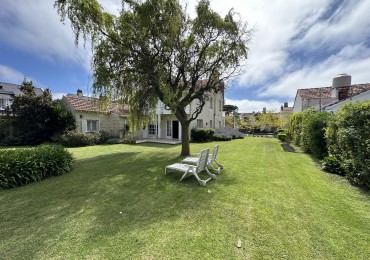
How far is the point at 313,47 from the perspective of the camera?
1245 centimetres

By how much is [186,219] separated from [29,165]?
6422 millimetres

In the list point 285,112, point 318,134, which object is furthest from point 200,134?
point 285,112

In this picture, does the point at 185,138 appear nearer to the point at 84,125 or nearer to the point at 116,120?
the point at 116,120

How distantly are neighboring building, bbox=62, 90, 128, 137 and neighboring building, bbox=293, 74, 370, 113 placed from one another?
1885cm

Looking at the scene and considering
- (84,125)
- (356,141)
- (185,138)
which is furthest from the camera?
(84,125)

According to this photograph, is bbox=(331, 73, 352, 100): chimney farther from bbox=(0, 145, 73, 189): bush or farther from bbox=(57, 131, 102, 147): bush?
bbox=(57, 131, 102, 147): bush

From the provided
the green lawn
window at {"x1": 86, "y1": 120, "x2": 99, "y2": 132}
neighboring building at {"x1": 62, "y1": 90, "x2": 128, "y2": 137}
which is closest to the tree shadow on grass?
the green lawn

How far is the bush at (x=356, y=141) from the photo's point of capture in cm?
507

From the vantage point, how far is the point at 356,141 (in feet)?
17.7

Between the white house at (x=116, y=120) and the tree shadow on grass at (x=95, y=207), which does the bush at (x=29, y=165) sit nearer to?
the tree shadow on grass at (x=95, y=207)

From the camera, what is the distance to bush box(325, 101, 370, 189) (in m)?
5.07

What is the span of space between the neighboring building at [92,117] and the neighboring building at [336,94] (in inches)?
742

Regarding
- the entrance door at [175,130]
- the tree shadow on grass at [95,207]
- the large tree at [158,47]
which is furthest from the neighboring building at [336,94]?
the entrance door at [175,130]

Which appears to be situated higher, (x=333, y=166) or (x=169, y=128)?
(x=169, y=128)
